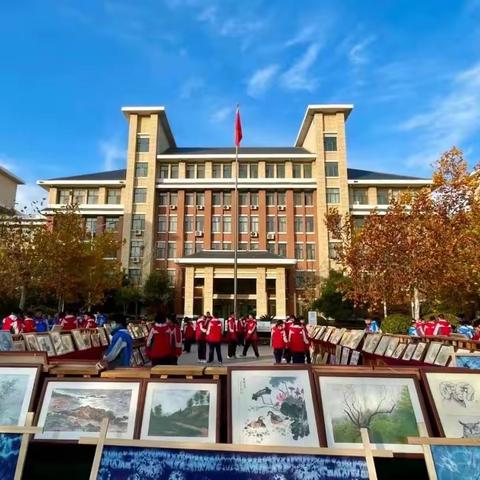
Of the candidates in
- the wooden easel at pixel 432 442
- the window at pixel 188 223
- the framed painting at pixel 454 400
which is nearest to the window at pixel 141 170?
the window at pixel 188 223

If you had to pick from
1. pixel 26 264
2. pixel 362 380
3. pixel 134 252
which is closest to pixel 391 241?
pixel 362 380

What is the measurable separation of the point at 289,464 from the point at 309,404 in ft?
1.85

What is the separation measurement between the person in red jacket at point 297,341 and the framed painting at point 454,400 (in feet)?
24.5

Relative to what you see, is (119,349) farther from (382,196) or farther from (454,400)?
(382,196)

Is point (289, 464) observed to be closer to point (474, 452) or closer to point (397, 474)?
point (397, 474)

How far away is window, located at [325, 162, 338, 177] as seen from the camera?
49750mm

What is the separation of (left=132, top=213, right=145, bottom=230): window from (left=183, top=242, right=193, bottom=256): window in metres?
5.37

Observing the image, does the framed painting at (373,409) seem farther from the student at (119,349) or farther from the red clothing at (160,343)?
the red clothing at (160,343)

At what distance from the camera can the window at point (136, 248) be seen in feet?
159

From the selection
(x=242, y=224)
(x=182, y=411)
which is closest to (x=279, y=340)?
(x=182, y=411)

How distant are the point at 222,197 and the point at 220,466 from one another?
48.8m

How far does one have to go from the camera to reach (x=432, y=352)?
7.55m

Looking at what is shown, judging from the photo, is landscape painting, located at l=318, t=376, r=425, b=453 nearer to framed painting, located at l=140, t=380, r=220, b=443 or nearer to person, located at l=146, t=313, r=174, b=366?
framed painting, located at l=140, t=380, r=220, b=443

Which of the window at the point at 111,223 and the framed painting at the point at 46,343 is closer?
the framed painting at the point at 46,343
